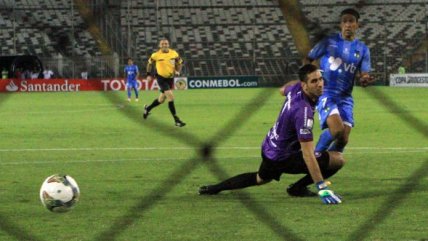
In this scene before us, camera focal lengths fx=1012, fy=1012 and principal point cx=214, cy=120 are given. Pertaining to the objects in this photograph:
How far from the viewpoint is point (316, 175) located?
772 cm

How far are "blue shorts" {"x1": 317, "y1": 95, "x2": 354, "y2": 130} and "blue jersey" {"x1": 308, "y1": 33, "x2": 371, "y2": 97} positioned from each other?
6 cm

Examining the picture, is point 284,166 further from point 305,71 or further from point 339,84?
point 339,84

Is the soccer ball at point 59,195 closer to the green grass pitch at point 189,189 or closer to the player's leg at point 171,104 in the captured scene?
the green grass pitch at point 189,189

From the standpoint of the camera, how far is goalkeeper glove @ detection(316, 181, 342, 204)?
25.1 ft

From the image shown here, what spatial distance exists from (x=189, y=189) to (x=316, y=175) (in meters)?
1.46

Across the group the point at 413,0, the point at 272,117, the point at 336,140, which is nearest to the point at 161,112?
the point at 272,117

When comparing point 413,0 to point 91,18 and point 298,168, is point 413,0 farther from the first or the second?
point 298,168

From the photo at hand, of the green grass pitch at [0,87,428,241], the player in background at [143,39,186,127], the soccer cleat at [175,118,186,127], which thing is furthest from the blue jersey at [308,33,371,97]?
the player in background at [143,39,186,127]

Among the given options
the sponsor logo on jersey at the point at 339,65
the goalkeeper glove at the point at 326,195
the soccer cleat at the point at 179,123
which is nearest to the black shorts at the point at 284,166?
the goalkeeper glove at the point at 326,195

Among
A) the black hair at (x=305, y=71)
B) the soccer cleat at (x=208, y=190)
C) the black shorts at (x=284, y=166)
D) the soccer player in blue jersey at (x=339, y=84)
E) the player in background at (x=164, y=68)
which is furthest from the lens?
the player in background at (x=164, y=68)

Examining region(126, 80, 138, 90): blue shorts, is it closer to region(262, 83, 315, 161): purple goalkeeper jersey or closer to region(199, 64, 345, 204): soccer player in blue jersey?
region(199, 64, 345, 204): soccer player in blue jersey

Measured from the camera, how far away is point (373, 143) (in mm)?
13930

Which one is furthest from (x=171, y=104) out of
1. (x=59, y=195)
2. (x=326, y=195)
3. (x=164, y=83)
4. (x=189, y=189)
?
(x=59, y=195)

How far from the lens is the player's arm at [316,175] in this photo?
7658mm
